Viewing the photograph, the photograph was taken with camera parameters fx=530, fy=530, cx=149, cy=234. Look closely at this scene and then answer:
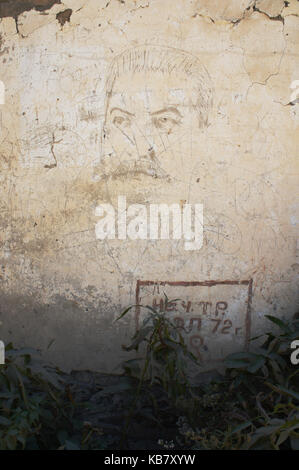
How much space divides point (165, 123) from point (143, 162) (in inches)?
10.5

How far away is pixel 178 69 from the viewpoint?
3.15 meters

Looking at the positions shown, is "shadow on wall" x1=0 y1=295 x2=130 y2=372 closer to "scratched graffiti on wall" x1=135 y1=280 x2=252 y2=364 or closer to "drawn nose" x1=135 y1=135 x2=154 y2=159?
"scratched graffiti on wall" x1=135 y1=280 x2=252 y2=364

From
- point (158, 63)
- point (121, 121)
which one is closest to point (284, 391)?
point (121, 121)

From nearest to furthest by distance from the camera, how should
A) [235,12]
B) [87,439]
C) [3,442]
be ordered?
[3,442]
[87,439]
[235,12]

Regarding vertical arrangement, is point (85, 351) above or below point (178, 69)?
below

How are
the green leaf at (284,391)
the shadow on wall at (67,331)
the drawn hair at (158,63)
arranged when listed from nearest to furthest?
the green leaf at (284,391), the drawn hair at (158,63), the shadow on wall at (67,331)

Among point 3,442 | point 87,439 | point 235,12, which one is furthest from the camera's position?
point 235,12

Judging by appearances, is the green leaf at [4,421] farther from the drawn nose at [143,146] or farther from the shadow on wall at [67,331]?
the drawn nose at [143,146]

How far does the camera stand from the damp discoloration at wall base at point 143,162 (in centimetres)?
315

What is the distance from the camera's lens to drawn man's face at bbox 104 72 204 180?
3164mm

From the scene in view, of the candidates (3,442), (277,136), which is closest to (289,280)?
(277,136)

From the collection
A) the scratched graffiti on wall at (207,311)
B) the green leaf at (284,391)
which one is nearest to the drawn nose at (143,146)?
the scratched graffiti on wall at (207,311)
